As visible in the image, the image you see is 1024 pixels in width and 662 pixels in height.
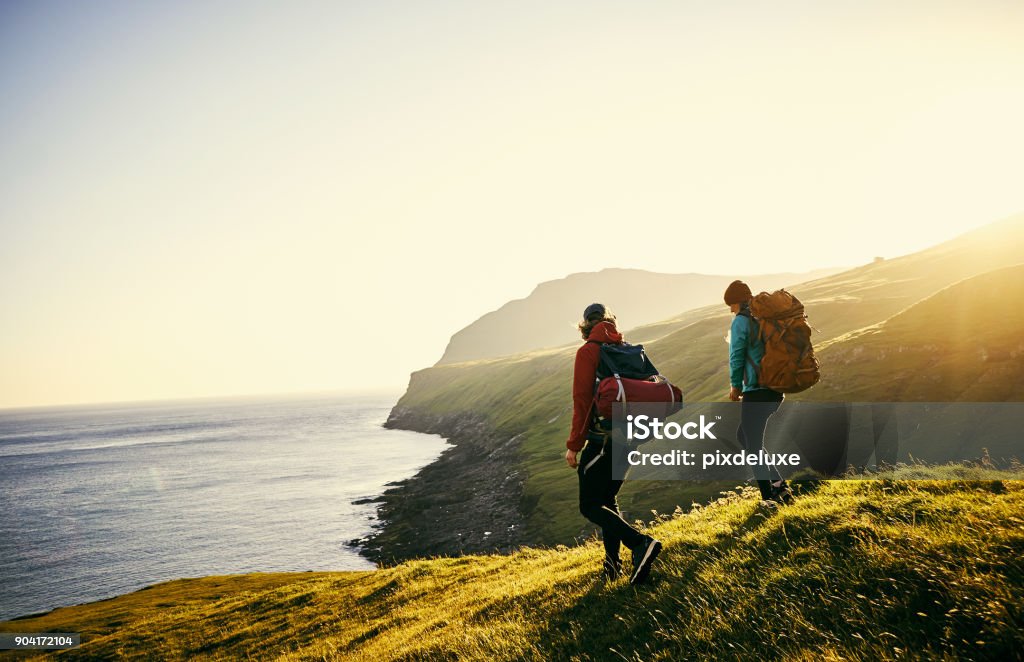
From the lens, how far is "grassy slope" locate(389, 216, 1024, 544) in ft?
111

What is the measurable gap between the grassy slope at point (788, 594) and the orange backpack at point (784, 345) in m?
2.08

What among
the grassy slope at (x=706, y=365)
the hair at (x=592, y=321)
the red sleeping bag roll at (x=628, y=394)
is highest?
the hair at (x=592, y=321)

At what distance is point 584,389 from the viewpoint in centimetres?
766

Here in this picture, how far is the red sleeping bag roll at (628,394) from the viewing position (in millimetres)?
7367

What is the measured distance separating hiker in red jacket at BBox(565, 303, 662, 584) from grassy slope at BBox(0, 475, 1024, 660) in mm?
685

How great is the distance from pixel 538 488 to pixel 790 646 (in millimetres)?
53826

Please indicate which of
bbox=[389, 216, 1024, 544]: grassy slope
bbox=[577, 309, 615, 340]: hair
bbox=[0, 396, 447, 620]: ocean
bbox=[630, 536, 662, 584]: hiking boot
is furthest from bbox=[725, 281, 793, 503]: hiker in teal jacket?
bbox=[0, 396, 447, 620]: ocean

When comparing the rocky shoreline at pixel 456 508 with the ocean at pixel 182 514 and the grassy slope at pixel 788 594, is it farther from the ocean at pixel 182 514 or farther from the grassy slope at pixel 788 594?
the grassy slope at pixel 788 594

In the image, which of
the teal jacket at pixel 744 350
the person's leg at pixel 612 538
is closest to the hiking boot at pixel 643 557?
the person's leg at pixel 612 538

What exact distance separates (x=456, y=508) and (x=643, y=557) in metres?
57.4

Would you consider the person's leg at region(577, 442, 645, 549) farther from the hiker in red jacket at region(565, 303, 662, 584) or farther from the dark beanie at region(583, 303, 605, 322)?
the dark beanie at region(583, 303, 605, 322)

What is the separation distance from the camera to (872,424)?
19219mm

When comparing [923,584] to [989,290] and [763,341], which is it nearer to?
[763,341]

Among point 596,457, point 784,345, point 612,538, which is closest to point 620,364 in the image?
point 596,457
